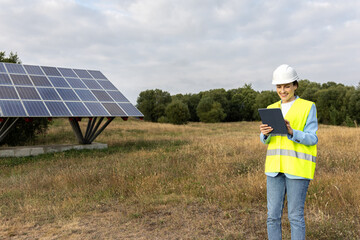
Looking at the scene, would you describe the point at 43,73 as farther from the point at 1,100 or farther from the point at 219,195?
the point at 219,195

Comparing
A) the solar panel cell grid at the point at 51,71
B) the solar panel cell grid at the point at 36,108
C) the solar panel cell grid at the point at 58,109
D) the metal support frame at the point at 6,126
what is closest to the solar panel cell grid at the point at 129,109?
the solar panel cell grid at the point at 58,109

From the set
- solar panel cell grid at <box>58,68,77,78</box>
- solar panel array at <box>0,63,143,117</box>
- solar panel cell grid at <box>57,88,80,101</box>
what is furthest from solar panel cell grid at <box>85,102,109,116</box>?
solar panel cell grid at <box>58,68,77,78</box>

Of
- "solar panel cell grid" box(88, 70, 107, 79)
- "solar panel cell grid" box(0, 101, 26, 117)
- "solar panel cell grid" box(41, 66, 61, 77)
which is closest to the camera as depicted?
"solar panel cell grid" box(0, 101, 26, 117)

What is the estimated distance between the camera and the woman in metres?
2.86

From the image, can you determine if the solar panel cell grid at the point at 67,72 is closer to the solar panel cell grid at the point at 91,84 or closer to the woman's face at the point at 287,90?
the solar panel cell grid at the point at 91,84

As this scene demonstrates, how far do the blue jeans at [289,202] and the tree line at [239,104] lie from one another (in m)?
50.0

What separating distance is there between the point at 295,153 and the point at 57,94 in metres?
13.3

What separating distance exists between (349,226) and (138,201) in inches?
145

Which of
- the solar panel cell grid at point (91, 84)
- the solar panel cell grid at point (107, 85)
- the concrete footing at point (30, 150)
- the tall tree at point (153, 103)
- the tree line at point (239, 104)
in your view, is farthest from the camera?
the tall tree at point (153, 103)

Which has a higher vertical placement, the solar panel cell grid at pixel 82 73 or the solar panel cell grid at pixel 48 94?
the solar panel cell grid at pixel 82 73

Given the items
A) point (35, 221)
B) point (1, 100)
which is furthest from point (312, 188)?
point (1, 100)

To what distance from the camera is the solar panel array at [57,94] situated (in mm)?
12375

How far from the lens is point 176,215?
5070 millimetres

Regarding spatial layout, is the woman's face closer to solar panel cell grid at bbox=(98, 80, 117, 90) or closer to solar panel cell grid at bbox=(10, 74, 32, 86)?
solar panel cell grid at bbox=(10, 74, 32, 86)
